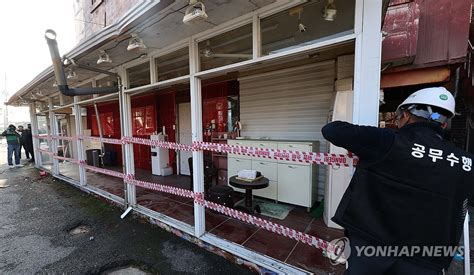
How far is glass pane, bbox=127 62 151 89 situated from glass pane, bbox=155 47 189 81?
269 mm

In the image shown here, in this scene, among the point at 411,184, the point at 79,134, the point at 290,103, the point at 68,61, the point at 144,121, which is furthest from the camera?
the point at 144,121

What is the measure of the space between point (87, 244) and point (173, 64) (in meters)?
3.32

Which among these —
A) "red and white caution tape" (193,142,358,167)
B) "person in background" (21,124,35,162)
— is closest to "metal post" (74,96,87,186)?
"red and white caution tape" (193,142,358,167)

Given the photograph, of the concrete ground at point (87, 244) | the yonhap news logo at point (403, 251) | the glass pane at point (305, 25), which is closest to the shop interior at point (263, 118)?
the glass pane at point (305, 25)

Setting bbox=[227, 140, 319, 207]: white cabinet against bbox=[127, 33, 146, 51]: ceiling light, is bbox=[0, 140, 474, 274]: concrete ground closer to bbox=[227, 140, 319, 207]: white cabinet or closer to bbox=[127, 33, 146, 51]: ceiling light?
bbox=[227, 140, 319, 207]: white cabinet

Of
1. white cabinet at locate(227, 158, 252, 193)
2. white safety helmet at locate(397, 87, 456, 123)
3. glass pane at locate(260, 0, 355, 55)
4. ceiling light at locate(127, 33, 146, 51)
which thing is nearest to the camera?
white safety helmet at locate(397, 87, 456, 123)

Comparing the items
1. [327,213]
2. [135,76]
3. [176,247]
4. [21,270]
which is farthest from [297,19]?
[21,270]

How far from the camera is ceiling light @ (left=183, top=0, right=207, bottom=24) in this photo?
1913 millimetres

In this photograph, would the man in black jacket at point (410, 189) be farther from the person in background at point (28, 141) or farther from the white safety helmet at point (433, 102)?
the person in background at point (28, 141)

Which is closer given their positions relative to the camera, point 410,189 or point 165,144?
point 410,189

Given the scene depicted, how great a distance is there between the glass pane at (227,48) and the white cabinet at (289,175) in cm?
174

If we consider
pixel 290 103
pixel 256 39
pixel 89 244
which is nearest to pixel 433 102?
pixel 256 39

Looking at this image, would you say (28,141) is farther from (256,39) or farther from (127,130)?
(256,39)

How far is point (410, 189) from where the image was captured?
1171mm
